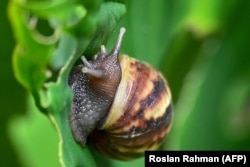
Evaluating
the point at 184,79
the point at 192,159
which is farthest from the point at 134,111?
the point at 184,79

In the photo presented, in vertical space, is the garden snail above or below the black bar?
above

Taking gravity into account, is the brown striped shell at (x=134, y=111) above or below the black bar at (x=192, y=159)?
above

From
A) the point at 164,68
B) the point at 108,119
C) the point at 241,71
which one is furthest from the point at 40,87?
the point at 241,71

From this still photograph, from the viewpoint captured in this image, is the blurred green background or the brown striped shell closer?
the brown striped shell

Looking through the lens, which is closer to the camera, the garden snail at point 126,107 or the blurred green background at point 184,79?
the garden snail at point 126,107

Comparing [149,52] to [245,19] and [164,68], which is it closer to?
[164,68]

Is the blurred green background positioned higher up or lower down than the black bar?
higher up
